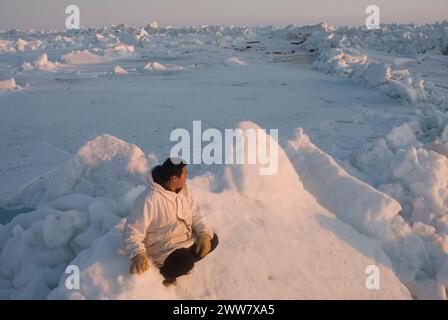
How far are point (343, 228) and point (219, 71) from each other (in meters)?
11.5

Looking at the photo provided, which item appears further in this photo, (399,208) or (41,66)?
(41,66)

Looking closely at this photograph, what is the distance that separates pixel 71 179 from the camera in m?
4.05

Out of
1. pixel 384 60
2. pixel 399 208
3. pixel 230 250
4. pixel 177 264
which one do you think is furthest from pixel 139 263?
pixel 384 60

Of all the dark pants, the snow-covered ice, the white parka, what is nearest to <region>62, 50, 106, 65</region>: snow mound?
the snow-covered ice

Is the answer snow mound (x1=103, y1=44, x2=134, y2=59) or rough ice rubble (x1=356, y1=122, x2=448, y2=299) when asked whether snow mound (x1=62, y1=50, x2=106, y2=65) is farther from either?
rough ice rubble (x1=356, y1=122, x2=448, y2=299)

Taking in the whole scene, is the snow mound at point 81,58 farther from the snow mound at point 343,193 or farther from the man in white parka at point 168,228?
the man in white parka at point 168,228

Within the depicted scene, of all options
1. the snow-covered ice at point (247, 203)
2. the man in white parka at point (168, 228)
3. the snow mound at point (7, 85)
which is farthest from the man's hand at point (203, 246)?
the snow mound at point (7, 85)

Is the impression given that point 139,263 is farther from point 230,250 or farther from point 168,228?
point 230,250

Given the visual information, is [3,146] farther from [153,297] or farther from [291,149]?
[153,297]

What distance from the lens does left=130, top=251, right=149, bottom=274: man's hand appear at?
7.25 feet

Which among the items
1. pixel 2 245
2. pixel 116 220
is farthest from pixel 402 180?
pixel 2 245

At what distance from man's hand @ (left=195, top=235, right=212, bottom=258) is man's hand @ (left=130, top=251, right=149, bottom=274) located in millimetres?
369

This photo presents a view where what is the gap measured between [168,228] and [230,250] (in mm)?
535

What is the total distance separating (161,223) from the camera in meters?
2.38
